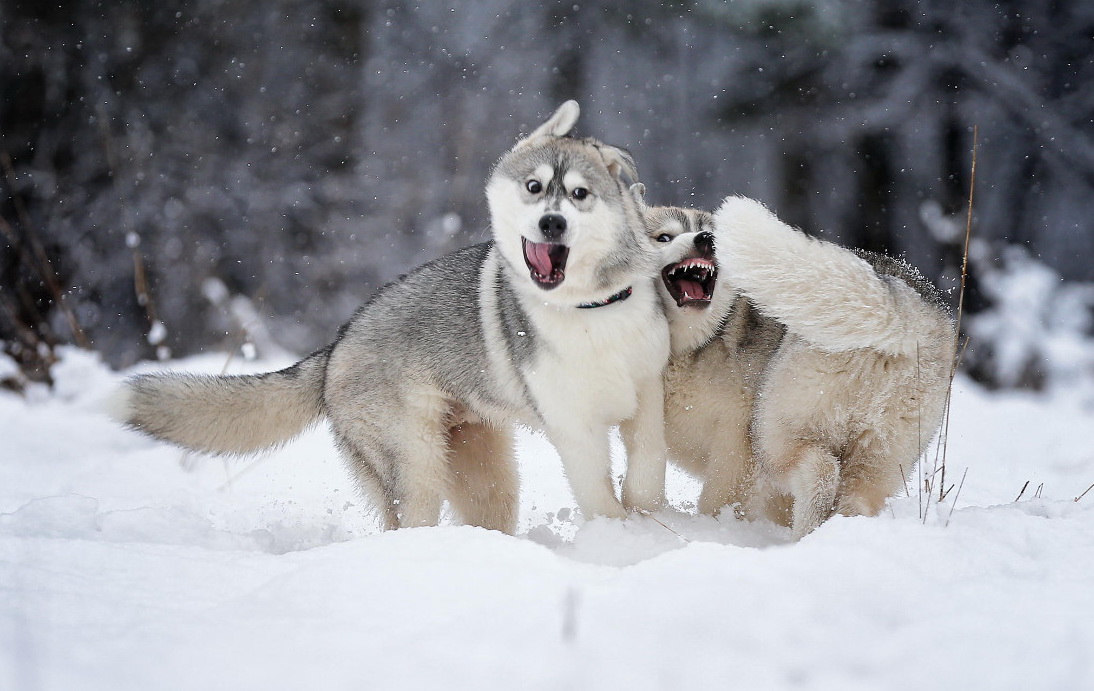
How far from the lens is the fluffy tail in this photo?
2623 mm

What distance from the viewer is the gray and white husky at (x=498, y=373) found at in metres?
3.03

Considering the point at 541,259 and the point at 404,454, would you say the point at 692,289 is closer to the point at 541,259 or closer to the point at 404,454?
the point at 541,259

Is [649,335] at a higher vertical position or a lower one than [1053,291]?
higher

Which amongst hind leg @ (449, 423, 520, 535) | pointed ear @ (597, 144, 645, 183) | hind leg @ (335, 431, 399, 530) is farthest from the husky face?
hind leg @ (335, 431, 399, 530)

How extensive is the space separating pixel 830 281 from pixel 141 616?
208cm

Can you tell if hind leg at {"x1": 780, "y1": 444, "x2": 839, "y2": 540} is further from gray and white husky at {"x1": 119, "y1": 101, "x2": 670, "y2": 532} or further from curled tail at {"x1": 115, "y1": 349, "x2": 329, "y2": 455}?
curled tail at {"x1": 115, "y1": 349, "x2": 329, "y2": 455}

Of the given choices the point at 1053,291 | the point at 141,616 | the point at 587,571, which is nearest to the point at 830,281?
the point at 587,571

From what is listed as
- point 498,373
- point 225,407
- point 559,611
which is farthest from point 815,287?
point 225,407

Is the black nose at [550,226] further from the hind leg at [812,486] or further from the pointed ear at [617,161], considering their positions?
the hind leg at [812,486]

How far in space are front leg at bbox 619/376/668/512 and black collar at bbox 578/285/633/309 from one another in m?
0.33

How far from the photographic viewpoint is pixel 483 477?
12.3 ft

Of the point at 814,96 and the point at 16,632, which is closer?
the point at 16,632

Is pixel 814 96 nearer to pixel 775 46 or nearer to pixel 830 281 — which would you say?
pixel 775 46

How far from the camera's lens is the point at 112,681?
1427 millimetres
